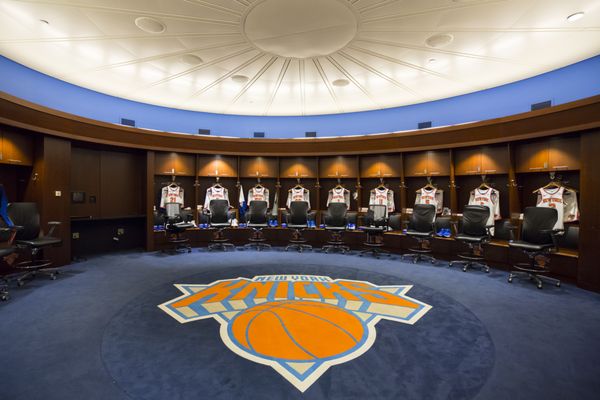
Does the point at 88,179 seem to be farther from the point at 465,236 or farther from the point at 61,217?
the point at 465,236

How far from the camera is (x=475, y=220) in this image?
5.14 meters

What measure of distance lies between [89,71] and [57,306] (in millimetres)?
4991

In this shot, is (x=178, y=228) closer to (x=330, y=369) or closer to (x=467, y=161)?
(x=330, y=369)

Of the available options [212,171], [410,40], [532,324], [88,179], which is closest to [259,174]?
[212,171]

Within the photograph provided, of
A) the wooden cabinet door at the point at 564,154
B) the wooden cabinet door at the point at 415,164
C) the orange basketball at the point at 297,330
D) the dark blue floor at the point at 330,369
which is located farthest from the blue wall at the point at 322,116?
the orange basketball at the point at 297,330

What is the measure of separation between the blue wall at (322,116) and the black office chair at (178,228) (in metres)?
2.88

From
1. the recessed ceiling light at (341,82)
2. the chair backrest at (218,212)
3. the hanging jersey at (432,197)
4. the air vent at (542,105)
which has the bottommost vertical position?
the chair backrest at (218,212)

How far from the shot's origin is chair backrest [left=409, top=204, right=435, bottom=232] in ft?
18.9

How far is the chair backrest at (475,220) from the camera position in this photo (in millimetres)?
5070

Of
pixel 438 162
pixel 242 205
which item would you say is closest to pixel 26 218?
pixel 242 205

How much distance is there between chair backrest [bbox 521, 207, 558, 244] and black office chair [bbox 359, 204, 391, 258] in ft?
8.00

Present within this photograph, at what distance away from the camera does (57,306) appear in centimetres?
323

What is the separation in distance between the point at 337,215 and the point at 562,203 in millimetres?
3991

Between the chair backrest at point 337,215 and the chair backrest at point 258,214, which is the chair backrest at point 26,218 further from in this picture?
the chair backrest at point 337,215
